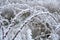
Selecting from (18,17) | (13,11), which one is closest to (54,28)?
(18,17)

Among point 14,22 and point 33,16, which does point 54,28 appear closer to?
point 33,16

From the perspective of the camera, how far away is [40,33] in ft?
4.14

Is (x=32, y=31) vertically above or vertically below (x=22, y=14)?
below

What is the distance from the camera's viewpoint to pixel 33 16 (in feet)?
3.98

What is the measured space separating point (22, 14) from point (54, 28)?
282mm

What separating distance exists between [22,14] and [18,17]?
7cm

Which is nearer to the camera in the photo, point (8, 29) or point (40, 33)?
point (8, 29)

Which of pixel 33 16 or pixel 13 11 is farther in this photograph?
pixel 13 11

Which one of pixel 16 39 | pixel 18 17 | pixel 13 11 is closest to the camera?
pixel 16 39

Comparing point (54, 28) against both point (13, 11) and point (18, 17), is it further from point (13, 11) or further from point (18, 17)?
point (13, 11)

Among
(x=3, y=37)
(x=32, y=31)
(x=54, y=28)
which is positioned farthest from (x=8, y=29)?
(x=54, y=28)

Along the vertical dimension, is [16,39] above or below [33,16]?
below

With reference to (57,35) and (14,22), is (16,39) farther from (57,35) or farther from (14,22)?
(57,35)

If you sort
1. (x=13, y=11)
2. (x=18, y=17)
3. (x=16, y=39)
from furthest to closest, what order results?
1. (x=13, y=11)
2. (x=18, y=17)
3. (x=16, y=39)
